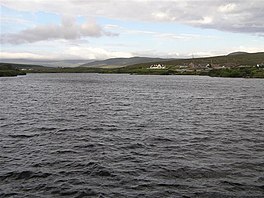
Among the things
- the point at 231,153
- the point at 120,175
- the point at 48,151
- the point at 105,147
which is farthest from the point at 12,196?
the point at 231,153

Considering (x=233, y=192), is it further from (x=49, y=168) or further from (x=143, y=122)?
(x=143, y=122)

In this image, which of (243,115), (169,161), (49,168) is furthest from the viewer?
(243,115)

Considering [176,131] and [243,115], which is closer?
[176,131]

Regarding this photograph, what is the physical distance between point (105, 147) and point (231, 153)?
10.9 m

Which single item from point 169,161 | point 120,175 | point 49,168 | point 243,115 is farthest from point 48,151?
point 243,115

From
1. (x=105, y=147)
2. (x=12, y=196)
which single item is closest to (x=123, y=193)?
(x=12, y=196)

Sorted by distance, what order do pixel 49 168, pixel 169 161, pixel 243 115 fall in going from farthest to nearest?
pixel 243 115, pixel 169 161, pixel 49 168

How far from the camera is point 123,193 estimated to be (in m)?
18.6

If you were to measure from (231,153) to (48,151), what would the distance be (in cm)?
1552

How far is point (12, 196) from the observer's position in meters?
18.0

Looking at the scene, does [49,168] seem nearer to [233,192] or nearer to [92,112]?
[233,192]

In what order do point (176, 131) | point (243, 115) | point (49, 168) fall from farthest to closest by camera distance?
point (243, 115), point (176, 131), point (49, 168)

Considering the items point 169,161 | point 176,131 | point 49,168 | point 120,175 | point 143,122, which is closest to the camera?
point 120,175

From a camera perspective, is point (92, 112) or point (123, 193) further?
point (92, 112)
